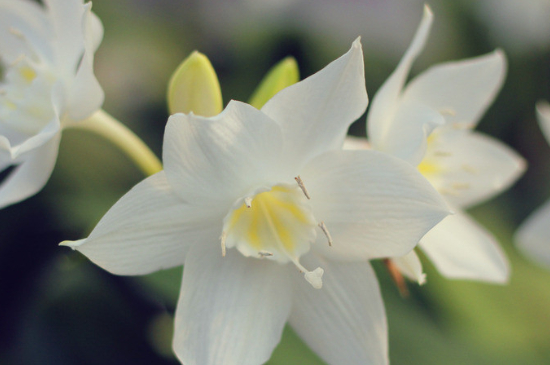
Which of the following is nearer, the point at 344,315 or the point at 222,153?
the point at 222,153

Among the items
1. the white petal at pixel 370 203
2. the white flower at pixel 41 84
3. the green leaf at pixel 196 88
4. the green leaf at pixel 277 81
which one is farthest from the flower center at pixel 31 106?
the white petal at pixel 370 203

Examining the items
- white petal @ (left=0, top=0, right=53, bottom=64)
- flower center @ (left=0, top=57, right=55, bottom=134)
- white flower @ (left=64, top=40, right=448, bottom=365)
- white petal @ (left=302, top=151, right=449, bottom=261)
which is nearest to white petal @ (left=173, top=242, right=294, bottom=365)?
white flower @ (left=64, top=40, right=448, bottom=365)

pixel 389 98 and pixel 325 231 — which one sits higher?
pixel 389 98

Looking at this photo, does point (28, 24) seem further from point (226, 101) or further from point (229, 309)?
point (226, 101)

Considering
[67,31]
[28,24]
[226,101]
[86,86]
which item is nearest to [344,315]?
[86,86]

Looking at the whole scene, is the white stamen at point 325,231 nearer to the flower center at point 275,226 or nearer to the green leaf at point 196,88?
the flower center at point 275,226

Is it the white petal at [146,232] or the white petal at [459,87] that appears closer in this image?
the white petal at [146,232]
